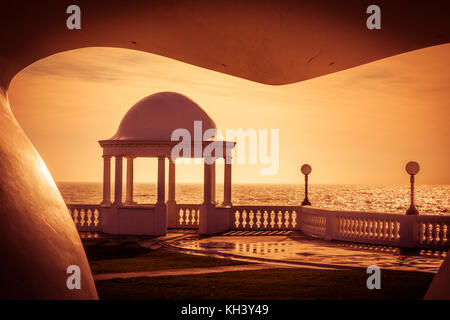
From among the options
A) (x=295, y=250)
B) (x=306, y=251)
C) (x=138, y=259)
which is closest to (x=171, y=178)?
(x=295, y=250)

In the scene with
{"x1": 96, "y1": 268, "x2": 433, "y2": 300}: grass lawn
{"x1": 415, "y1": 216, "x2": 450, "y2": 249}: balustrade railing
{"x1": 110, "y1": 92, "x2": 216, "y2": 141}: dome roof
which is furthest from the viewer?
{"x1": 110, "y1": 92, "x2": 216, "y2": 141}: dome roof

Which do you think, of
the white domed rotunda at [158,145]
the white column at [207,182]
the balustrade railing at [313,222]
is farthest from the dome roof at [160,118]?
the balustrade railing at [313,222]

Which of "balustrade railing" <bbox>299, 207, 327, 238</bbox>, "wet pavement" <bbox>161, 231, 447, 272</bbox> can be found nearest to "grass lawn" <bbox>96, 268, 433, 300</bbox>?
"wet pavement" <bbox>161, 231, 447, 272</bbox>

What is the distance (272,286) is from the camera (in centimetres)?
1029

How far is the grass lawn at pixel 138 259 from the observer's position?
12805 millimetres

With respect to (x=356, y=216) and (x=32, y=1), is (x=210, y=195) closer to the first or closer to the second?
(x=356, y=216)

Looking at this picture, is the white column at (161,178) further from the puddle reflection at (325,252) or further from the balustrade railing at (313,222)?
the balustrade railing at (313,222)

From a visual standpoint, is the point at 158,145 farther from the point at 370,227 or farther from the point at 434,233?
the point at 434,233

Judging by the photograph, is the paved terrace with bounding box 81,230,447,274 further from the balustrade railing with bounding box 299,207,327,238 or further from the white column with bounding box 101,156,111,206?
the white column with bounding box 101,156,111,206

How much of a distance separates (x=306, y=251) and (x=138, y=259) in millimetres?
4926

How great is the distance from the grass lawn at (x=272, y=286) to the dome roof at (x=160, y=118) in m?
9.67

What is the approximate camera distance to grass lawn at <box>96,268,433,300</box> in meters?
9.35

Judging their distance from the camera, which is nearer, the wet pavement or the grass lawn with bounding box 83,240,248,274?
the grass lawn with bounding box 83,240,248,274

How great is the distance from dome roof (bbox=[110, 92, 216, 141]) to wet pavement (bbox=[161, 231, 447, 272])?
399cm
